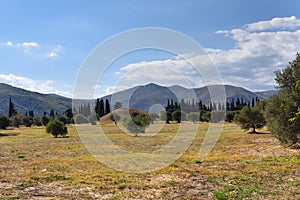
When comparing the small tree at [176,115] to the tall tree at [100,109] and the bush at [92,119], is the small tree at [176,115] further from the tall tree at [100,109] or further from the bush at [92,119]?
the bush at [92,119]

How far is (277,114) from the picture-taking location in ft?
128

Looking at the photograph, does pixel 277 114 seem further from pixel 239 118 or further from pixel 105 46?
pixel 239 118

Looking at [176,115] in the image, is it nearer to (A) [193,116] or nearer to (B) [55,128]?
(A) [193,116]

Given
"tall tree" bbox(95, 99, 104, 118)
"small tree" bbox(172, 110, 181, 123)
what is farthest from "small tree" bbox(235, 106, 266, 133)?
"tall tree" bbox(95, 99, 104, 118)

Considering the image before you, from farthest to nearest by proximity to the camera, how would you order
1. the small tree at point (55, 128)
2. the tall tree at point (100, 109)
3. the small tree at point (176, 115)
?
the small tree at point (176, 115)
the tall tree at point (100, 109)
the small tree at point (55, 128)

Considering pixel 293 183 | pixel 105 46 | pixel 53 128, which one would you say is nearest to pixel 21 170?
pixel 105 46

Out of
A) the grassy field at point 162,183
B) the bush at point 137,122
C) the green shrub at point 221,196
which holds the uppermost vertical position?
the bush at point 137,122

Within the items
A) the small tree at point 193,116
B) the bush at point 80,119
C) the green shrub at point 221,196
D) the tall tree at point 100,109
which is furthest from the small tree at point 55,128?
the green shrub at point 221,196

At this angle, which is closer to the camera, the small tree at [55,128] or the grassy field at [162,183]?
the grassy field at [162,183]

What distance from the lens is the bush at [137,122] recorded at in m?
82.4

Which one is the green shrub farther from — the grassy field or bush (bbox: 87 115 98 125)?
bush (bbox: 87 115 98 125)

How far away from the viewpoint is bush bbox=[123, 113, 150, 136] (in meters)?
82.4

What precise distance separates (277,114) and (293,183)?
871 inches

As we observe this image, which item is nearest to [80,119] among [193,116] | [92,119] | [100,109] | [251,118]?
[92,119]
